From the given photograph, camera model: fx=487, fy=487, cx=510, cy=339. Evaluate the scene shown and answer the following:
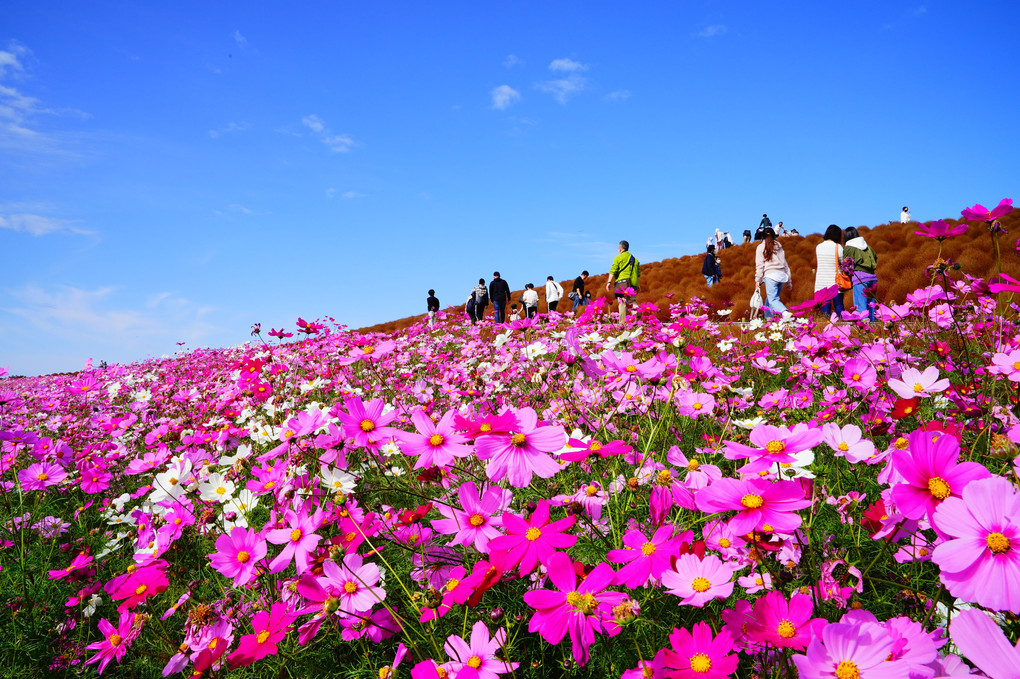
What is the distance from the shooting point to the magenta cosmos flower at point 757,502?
0.67 metres

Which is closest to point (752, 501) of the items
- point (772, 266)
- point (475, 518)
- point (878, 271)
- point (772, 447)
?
point (772, 447)

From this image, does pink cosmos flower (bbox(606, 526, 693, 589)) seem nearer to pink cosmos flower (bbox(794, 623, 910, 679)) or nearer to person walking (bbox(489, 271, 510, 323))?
pink cosmos flower (bbox(794, 623, 910, 679))

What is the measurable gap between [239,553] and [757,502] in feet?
3.56

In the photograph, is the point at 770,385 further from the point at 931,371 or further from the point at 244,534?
the point at 244,534

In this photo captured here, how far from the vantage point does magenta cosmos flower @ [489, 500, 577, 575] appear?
735 mm

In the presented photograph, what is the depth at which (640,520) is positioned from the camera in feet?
3.98

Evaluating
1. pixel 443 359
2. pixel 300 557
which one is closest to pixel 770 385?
pixel 443 359

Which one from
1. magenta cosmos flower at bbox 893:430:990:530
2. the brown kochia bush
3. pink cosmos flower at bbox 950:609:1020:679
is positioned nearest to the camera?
pink cosmos flower at bbox 950:609:1020:679

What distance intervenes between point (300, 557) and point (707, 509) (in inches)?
31.7

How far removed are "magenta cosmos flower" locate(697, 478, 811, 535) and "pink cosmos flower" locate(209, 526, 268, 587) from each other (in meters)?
Answer: 0.97

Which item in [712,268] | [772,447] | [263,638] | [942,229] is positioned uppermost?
[712,268]

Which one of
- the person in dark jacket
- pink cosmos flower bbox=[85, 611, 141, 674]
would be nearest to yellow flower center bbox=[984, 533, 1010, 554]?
pink cosmos flower bbox=[85, 611, 141, 674]

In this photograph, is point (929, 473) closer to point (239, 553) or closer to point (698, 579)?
point (698, 579)

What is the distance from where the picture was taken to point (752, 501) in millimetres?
693
